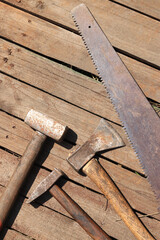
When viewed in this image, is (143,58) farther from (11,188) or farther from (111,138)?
Result: (11,188)

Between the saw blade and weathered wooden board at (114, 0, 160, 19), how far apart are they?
0.47 meters

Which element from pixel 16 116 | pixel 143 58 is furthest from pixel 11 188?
pixel 143 58

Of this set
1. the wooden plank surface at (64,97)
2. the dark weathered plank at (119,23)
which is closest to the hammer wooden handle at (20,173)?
the wooden plank surface at (64,97)

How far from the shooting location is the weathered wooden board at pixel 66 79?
273cm

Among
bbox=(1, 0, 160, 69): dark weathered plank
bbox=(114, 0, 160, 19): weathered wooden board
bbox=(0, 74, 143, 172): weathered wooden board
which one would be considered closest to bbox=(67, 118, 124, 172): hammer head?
bbox=(0, 74, 143, 172): weathered wooden board

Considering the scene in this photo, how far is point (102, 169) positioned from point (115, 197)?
286mm

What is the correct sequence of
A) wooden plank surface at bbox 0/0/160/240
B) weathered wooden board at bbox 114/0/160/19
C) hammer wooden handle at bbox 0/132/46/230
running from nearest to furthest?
1. hammer wooden handle at bbox 0/132/46/230
2. wooden plank surface at bbox 0/0/160/240
3. weathered wooden board at bbox 114/0/160/19

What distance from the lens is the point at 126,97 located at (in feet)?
8.63

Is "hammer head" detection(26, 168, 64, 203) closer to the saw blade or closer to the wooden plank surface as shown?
the wooden plank surface

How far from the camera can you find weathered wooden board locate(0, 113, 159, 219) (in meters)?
2.65

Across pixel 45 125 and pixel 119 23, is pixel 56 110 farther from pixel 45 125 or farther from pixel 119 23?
pixel 119 23

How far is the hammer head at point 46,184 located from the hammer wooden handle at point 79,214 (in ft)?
0.19

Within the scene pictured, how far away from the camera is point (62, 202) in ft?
8.36

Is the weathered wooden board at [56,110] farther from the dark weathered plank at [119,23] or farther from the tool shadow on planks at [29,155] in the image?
the dark weathered plank at [119,23]
